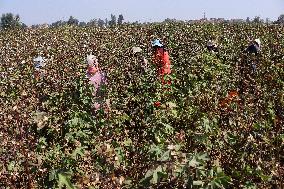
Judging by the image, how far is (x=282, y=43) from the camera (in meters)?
17.1

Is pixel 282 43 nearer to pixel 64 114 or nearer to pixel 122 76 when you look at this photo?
pixel 122 76

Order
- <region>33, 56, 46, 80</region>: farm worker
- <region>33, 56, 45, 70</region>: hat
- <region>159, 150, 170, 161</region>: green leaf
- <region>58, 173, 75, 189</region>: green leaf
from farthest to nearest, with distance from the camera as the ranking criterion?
<region>33, 56, 45, 70</region>: hat → <region>33, 56, 46, 80</region>: farm worker → <region>58, 173, 75, 189</region>: green leaf → <region>159, 150, 170, 161</region>: green leaf

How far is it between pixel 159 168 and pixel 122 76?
648 cm

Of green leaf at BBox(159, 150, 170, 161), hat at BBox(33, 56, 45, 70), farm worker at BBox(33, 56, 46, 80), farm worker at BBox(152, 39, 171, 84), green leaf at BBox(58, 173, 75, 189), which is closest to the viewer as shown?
green leaf at BBox(159, 150, 170, 161)

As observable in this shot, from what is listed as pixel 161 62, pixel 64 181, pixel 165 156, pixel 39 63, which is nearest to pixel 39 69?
pixel 39 63

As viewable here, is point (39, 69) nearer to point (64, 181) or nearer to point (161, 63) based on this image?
point (161, 63)

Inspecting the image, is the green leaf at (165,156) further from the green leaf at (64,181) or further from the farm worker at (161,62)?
the farm worker at (161,62)

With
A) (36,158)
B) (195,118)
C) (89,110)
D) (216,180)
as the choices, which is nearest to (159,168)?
(216,180)

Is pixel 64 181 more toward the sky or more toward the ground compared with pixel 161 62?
more toward the ground

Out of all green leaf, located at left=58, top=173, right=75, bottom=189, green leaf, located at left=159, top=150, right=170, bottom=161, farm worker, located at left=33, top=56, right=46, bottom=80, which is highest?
farm worker, located at left=33, top=56, right=46, bottom=80

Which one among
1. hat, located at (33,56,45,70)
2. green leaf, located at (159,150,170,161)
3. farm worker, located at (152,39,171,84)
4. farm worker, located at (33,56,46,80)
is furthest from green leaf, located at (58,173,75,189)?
hat, located at (33,56,45,70)

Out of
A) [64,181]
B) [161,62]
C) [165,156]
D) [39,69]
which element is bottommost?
[64,181]

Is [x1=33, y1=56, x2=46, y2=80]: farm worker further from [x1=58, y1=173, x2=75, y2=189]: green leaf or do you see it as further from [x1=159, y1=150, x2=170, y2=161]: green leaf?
[x1=159, y1=150, x2=170, y2=161]: green leaf

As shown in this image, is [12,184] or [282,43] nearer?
[12,184]
